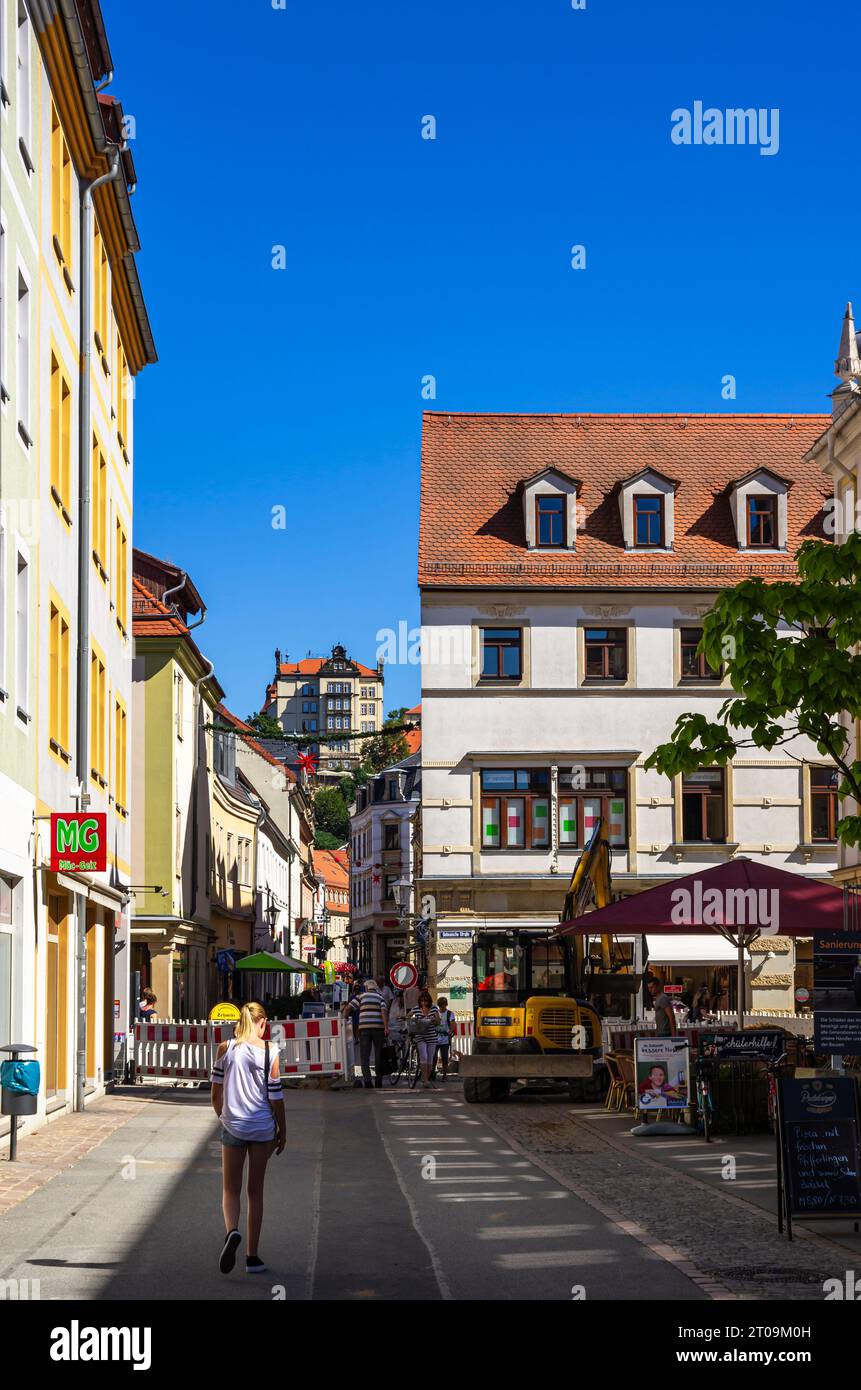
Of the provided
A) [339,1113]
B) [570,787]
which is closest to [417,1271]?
[339,1113]

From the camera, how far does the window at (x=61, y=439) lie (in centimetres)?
2406

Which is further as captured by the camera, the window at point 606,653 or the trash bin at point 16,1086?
the window at point 606,653

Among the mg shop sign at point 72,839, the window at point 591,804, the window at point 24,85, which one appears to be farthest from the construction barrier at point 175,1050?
the window at point 24,85

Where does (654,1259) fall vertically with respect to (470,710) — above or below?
below

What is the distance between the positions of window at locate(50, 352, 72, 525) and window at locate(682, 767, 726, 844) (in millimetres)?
23277

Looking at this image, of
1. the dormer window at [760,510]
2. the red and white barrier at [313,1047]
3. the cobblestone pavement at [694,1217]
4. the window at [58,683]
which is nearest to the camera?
the cobblestone pavement at [694,1217]

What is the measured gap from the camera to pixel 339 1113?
1034 inches

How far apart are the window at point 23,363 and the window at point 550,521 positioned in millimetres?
25107

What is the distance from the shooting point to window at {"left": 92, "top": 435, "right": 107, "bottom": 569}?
28.9m

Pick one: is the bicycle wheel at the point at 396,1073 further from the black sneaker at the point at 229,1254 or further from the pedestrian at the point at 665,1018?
the black sneaker at the point at 229,1254

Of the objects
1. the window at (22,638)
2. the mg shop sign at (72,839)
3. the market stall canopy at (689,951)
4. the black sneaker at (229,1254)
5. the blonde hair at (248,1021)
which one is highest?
the window at (22,638)
